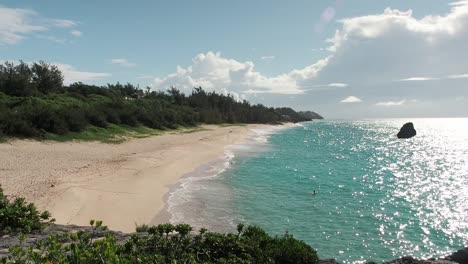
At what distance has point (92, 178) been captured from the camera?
18141 mm

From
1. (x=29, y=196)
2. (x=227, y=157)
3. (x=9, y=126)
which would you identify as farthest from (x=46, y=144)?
(x=227, y=157)

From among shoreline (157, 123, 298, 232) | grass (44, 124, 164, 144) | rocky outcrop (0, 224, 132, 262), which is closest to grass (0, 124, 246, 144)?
grass (44, 124, 164, 144)

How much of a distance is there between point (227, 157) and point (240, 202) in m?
16.9

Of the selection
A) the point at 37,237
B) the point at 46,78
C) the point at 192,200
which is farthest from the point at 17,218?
the point at 46,78

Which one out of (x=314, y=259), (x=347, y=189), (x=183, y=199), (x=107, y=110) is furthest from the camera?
(x=107, y=110)

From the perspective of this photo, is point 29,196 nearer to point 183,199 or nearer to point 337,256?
point 183,199

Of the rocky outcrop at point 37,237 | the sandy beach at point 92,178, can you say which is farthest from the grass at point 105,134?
the rocky outcrop at point 37,237

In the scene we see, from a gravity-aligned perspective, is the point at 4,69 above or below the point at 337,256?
above

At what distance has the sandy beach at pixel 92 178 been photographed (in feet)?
44.0

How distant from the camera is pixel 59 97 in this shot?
142 feet

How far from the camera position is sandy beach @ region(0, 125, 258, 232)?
1342 cm

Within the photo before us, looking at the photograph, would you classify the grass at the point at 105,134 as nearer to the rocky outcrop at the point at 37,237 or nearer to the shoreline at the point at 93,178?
the shoreline at the point at 93,178

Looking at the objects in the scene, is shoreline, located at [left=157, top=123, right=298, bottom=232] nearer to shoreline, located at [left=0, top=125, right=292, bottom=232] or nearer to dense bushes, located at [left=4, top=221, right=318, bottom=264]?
shoreline, located at [left=0, top=125, right=292, bottom=232]

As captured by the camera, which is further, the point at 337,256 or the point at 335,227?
the point at 335,227
